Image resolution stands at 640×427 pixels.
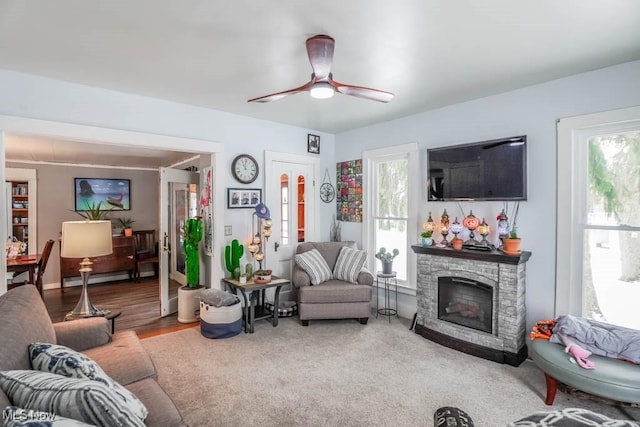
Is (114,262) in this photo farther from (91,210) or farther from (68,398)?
(68,398)

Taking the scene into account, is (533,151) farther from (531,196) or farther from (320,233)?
(320,233)

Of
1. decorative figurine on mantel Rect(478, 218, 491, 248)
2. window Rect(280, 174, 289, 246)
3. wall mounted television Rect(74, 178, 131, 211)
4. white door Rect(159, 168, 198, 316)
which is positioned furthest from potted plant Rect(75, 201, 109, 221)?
decorative figurine on mantel Rect(478, 218, 491, 248)

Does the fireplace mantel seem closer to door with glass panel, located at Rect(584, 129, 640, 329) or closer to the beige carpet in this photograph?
door with glass panel, located at Rect(584, 129, 640, 329)

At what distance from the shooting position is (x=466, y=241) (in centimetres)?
338

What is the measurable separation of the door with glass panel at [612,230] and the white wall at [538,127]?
0.25 m

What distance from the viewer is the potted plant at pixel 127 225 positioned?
249 inches

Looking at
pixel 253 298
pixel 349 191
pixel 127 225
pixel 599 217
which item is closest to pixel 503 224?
pixel 599 217

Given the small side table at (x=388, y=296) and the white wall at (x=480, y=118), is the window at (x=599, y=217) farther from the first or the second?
the small side table at (x=388, y=296)

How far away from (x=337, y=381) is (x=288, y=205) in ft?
8.43

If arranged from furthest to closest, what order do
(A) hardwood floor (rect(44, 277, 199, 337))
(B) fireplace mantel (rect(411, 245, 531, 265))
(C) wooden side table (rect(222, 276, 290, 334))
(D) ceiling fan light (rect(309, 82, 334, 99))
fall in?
(A) hardwood floor (rect(44, 277, 199, 337))
(C) wooden side table (rect(222, 276, 290, 334))
(B) fireplace mantel (rect(411, 245, 531, 265))
(D) ceiling fan light (rect(309, 82, 334, 99))

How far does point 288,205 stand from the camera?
463 cm

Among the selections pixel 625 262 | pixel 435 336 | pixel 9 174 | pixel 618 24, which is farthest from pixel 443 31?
pixel 9 174

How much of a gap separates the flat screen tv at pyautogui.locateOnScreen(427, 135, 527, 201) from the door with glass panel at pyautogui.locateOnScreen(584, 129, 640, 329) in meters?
0.51

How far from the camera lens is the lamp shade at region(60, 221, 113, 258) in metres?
2.79
